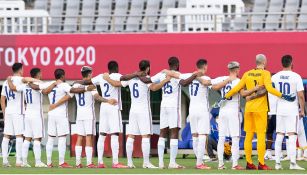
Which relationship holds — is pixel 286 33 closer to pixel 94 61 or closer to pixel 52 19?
pixel 94 61

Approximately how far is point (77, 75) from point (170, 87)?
1316 cm

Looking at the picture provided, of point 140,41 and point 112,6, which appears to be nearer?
point 140,41

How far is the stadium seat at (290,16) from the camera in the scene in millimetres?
37909

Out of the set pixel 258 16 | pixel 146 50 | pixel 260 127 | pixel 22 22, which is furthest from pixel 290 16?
pixel 260 127

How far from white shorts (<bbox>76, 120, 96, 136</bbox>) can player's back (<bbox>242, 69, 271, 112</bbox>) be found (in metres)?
3.38

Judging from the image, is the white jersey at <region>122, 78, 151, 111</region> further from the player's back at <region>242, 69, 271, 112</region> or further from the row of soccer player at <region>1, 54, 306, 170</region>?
the player's back at <region>242, 69, 271, 112</region>

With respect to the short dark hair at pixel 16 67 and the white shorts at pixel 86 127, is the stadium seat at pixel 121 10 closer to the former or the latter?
the short dark hair at pixel 16 67

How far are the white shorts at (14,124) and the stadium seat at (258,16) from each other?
12238 mm

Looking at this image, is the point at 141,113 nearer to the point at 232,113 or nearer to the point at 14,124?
the point at 232,113

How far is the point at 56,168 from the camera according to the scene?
2630 centimetres

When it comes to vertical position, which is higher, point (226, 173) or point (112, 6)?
point (112, 6)

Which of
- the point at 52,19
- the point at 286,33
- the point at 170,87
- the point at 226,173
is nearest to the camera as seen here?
the point at 226,173

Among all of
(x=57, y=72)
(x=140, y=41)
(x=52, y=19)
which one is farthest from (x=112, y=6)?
(x=57, y=72)

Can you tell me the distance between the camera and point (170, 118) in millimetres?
25594
